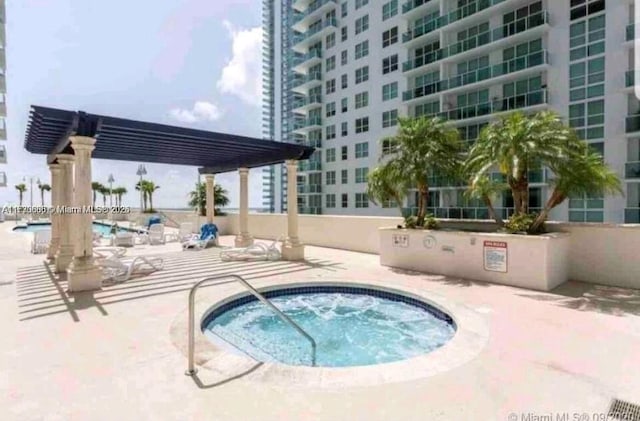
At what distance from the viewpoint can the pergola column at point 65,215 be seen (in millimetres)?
9844

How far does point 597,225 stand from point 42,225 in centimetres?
3913

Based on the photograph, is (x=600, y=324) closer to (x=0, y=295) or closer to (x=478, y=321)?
(x=478, y=321)

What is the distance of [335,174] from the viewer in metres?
33.7

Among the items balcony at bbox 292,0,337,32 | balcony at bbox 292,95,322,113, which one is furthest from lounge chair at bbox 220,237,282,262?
balcony at bbox 292,0,337,32

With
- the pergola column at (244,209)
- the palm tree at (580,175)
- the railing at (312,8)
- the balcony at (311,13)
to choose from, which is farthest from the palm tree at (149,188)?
the palm tree at (580,175)

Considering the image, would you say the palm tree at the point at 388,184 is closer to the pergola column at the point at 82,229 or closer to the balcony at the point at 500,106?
the pergola column at the point at 82,229

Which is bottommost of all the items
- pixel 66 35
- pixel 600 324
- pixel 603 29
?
pixel 600 324

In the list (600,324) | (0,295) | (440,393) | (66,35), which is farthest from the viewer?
(66,35)

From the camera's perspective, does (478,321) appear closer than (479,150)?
Yes

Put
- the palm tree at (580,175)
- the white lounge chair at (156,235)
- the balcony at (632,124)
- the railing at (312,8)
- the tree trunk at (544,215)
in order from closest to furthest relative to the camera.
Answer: the palm tree at (580,175) → the tree trunk at (544,215) → the white lounge chair at (156,235) → the balcony at (632,124) → the railing at (312,8)

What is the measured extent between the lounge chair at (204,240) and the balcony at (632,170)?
20383 mm

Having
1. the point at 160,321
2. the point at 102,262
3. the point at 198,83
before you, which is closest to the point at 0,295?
the point at 102,262

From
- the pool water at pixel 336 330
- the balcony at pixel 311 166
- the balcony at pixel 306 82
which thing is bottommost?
the pool water at pixel 336 330

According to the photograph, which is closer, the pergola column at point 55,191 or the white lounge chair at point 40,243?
the pergola column at point 55,191
